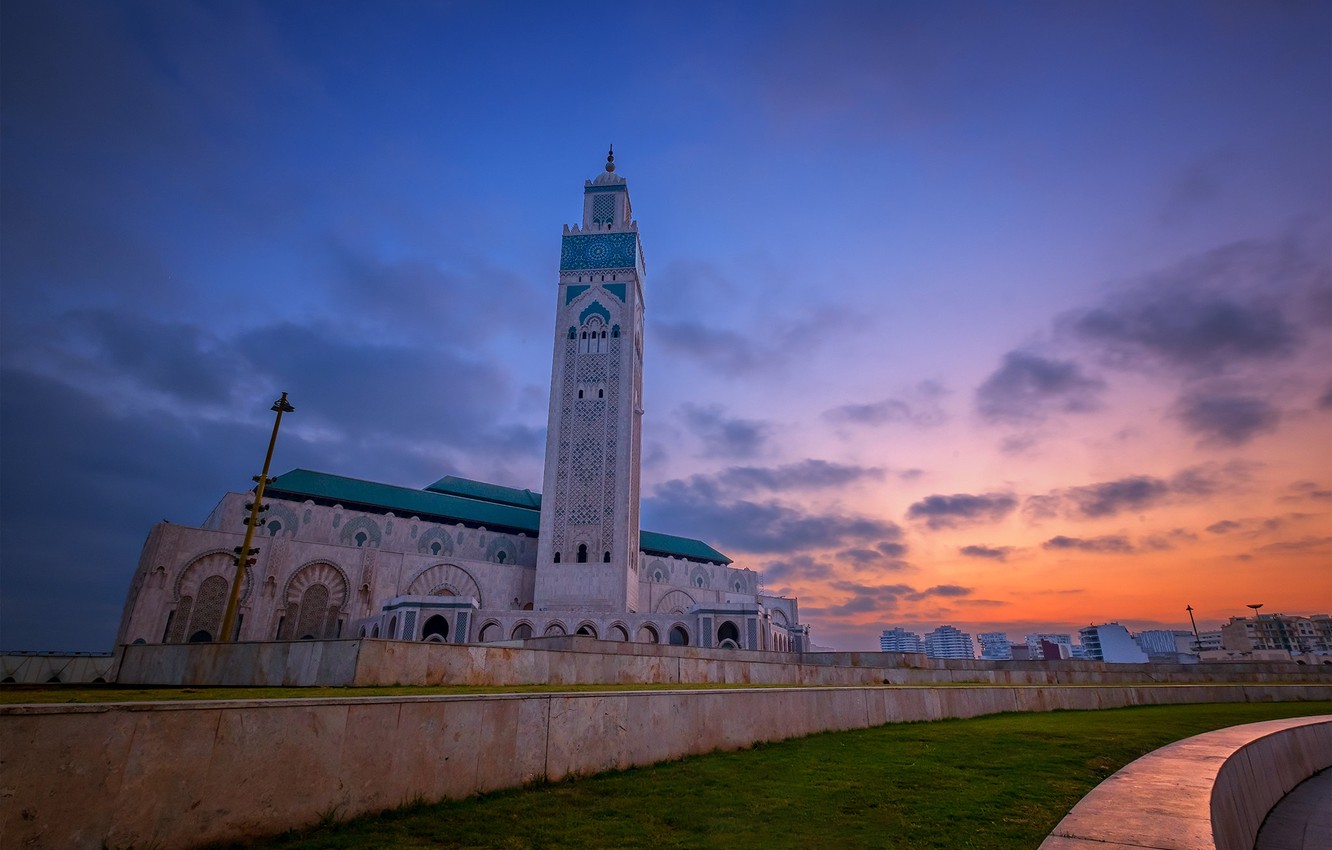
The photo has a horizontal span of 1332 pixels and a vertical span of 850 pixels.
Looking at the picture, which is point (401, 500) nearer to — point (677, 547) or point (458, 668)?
point (677, 547)

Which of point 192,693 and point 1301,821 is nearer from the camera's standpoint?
point 1301,821

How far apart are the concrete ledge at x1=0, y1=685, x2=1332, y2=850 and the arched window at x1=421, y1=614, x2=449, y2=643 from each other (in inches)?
1232

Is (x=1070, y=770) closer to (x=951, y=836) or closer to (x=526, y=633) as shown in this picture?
(x=951, y=836)

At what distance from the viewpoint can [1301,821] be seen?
5.70 meters

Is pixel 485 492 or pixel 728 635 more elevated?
pixel 485 492

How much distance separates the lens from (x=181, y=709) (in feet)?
12.6

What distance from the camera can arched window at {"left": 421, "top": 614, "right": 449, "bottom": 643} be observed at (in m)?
34.8

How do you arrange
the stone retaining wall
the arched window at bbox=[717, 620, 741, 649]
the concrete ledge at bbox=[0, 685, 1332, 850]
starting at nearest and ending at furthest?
1. the concrete ledge at bbox=[0, 685, 1332, 850]
2. the stone retaining wall
3. the arched window at bbox=[717, 620, 741, 649]

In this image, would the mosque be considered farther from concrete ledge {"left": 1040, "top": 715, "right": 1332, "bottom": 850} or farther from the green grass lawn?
concrete ledge {"left": 1040, "top": 715, "right": 1332, "bottom": 850}

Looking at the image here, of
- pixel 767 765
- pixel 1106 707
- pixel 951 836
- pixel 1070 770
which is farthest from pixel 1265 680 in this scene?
pixel 951 836

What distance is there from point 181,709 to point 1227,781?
705cm

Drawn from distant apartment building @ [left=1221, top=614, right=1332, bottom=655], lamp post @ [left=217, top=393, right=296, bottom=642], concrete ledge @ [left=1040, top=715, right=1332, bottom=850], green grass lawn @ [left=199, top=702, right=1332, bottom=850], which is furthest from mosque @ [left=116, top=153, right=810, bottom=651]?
distant apartment building @ [left=1221, top=614, right=1332, bottom=655]

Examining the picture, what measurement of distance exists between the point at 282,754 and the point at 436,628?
34587mm

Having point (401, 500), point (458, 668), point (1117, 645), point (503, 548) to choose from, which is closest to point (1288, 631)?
point (1117, 645)
